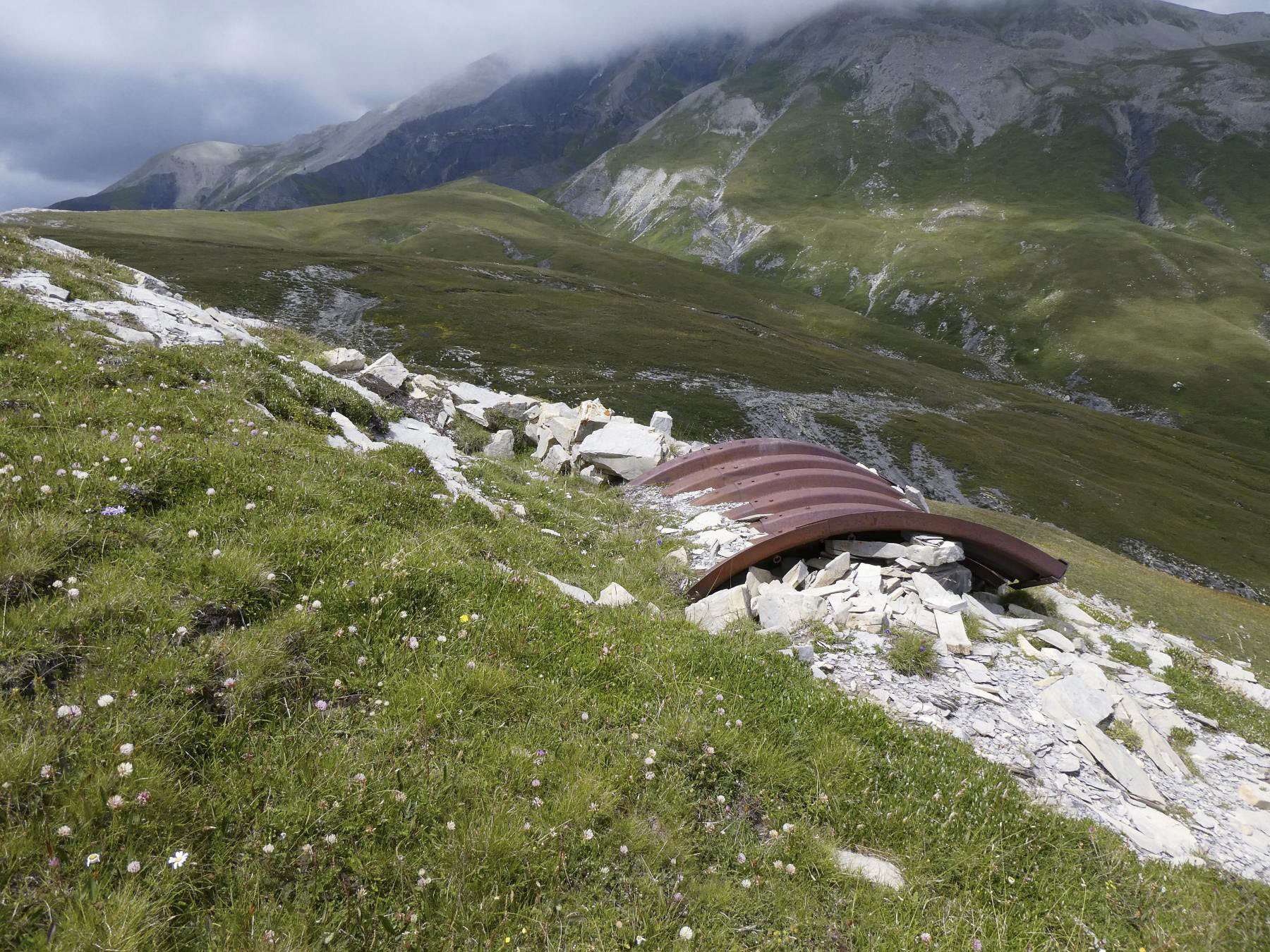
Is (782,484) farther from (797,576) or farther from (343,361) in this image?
(343,361)

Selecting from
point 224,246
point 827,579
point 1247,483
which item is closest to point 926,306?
point 1247,483

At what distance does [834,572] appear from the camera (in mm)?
11883

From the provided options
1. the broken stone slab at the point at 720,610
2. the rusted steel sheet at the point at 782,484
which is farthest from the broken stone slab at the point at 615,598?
the rusted steel sheet at the point at 782,484

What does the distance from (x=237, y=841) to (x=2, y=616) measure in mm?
2666

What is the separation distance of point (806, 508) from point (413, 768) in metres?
13.0

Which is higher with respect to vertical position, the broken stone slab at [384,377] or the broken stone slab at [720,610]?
the broken stone slab at [384,377]

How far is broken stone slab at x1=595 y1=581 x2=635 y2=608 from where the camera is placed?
9000mm

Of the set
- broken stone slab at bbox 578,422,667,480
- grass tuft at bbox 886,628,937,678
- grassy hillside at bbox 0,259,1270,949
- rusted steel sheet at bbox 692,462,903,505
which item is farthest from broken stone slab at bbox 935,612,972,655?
broken stone slab at bbox 578,422,667,480

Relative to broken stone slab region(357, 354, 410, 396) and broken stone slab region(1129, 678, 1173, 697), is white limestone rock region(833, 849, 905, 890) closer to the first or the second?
broken stone slab region(1129, 678, 1173, 697)

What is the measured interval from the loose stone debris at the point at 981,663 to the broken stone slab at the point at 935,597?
4 cm

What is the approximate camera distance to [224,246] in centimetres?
12850

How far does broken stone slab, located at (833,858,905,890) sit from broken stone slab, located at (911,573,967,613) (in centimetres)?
616

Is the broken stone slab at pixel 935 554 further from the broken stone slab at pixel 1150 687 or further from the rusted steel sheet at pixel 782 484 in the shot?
the rusted steel sheet at pixel 782 484

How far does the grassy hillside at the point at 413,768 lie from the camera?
3.59m
